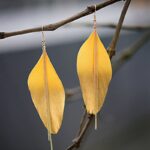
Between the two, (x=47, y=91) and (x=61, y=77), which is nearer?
(x=47, y=91)

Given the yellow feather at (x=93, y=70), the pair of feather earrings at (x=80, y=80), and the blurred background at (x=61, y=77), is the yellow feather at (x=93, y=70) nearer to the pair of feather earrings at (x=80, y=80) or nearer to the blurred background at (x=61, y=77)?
the pair of feather earrings at (x=80, y=80)

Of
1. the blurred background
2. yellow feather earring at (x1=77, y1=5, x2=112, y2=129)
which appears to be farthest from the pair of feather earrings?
the blurred background

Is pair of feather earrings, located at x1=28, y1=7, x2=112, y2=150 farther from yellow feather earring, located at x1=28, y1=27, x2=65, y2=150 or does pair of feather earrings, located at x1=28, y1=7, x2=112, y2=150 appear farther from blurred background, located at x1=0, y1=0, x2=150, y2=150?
blurred background, located at x1=0, y1=0, x2=150, y2=150

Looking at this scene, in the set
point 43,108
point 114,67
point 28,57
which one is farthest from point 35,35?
point 43,108

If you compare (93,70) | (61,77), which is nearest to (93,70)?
(93,70)

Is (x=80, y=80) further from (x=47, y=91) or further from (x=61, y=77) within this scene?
(x=61, y=77)

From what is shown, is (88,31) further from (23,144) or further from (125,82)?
(23,144)
